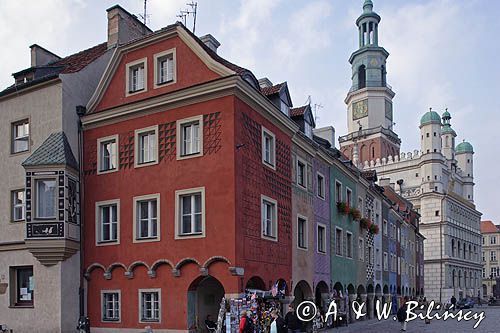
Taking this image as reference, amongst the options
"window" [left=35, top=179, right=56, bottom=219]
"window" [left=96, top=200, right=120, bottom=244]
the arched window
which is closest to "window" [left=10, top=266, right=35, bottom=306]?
"window" [left=35, top=179, right=56, bottom=219]

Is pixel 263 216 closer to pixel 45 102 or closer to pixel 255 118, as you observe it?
pixel 255 118

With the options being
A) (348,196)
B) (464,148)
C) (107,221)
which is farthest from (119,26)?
(464,148)

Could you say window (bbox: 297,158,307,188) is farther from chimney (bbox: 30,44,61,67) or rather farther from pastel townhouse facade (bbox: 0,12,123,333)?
chimney (bbox: 30,44,61,67)

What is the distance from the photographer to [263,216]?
85.7ft

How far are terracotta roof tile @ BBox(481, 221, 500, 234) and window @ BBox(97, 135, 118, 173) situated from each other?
5003 inches

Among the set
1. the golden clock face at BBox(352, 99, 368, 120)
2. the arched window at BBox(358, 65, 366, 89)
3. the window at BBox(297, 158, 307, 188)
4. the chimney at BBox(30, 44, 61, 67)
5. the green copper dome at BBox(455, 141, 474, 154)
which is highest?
the arched window at BBox(358, 65, 366, 89)

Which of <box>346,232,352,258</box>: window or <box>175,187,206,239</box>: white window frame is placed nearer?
<box>175,187,206,239</box>: white window frame

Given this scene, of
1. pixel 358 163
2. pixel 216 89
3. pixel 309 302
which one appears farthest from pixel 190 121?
pixel 358 163

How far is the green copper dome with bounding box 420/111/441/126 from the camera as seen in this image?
314 ft

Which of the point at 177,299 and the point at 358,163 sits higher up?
the point at 358,163

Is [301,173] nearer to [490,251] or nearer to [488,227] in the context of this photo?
[490,251]

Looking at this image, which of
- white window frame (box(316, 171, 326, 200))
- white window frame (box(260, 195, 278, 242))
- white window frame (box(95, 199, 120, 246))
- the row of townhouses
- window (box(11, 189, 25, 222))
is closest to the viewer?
the row of townhouses

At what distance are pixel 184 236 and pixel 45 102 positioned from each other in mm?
A: 9132

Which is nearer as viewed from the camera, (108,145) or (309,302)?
(108,145)
